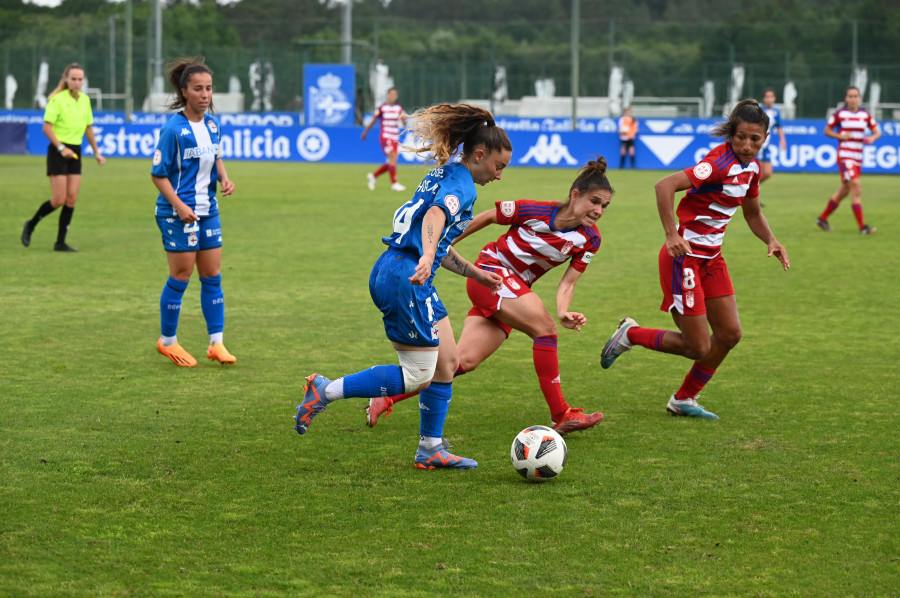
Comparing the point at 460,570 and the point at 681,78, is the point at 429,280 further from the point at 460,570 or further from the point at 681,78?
the point at 681,78

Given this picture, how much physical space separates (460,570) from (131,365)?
13.7ft

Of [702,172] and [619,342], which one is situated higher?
[702,172]

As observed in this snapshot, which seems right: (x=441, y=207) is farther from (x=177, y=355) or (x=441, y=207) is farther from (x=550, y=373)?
(x=177, y=355)

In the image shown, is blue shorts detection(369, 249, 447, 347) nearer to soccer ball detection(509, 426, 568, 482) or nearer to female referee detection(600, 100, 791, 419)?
soccer ball detection(509, 426, 568, 482)

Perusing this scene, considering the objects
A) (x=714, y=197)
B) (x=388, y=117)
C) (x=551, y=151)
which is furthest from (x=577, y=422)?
(x=551, y=151)

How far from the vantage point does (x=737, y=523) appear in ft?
14.7

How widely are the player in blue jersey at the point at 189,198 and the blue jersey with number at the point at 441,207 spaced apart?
2683 millimetres

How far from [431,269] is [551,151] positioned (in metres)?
26.8

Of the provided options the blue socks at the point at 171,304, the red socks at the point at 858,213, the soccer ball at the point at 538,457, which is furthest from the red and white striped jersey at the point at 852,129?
the soccer ball at the point at 538,457

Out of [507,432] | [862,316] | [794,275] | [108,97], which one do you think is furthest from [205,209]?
[108,97]

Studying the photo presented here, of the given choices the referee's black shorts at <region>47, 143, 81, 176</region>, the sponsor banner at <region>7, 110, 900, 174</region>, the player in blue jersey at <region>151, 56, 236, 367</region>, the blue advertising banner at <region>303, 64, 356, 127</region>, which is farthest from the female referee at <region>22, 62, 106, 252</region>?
the blue advertising banner at <region>303, 64, 356, 127</region>

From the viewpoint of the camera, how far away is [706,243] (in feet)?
20.3

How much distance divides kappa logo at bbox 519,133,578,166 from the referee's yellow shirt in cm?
1954

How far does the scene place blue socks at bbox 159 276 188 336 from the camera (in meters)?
7.50
